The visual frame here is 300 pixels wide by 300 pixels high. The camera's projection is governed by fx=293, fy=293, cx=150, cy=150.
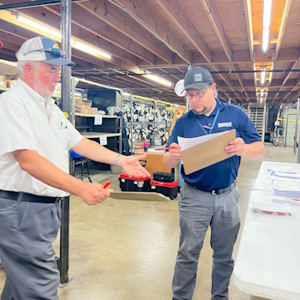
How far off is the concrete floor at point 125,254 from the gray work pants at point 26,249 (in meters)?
0.99

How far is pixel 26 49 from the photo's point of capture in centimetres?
151

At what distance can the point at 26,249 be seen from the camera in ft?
4.65

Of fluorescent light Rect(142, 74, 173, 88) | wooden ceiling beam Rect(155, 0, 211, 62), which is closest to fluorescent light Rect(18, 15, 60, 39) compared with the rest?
wooden ceiling beam Rect(155, 0, 211, 62)

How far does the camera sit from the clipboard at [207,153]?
5.68 ft

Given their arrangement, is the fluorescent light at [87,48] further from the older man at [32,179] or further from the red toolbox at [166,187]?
the older man at [32,179]

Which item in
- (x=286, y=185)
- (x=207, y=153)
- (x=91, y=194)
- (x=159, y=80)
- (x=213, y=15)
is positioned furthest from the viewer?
(x=159, y=80)

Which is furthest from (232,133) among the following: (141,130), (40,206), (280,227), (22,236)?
(141,130)

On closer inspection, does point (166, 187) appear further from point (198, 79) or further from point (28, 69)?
point (28, 69)

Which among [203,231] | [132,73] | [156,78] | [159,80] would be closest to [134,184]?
[203,231]

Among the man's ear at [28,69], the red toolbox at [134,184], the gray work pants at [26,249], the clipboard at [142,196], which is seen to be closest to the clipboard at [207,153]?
the gray work pants at [26,249]

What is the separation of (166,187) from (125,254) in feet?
7.06

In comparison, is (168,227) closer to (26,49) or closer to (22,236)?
(22,236)

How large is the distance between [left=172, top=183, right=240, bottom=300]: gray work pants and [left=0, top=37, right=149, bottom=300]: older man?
2.72 ft

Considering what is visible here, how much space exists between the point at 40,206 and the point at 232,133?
1126 millimetres
